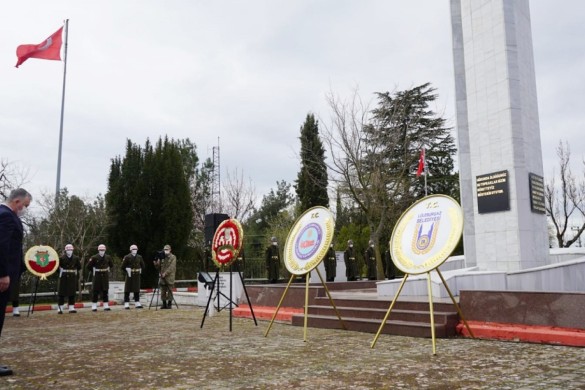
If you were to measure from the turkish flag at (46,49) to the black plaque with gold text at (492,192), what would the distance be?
63.4ft

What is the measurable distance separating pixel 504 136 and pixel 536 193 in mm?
1621

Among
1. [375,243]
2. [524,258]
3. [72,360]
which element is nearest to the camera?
[72,360]

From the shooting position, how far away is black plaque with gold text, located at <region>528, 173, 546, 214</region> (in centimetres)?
1207

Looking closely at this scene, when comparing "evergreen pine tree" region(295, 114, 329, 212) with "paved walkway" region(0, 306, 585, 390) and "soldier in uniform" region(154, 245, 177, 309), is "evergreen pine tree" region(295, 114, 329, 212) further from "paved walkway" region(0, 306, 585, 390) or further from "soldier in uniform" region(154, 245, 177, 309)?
"paved walkway" region(0, 306, 585, 390)

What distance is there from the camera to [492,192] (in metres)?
12.4

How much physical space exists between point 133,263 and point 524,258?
41.6 feet

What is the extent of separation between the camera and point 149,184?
30.5m

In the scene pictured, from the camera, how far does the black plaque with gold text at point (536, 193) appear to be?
12.1 m

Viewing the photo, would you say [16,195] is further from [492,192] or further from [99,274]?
[99,274]

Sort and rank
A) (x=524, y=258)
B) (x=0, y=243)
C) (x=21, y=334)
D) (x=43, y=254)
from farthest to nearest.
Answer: (x=43, y=254) → (x=524, y=258) → (x=21, y=334) → (x=0, y=243)

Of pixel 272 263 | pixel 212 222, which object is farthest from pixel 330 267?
pixel 212 222

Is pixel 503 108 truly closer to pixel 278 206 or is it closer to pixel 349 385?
pixel 349 385

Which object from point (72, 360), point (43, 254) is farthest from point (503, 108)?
point (43, 254)

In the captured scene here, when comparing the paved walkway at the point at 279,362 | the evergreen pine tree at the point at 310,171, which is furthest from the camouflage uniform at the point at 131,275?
the evergreen pine tree at the point at 310,171
